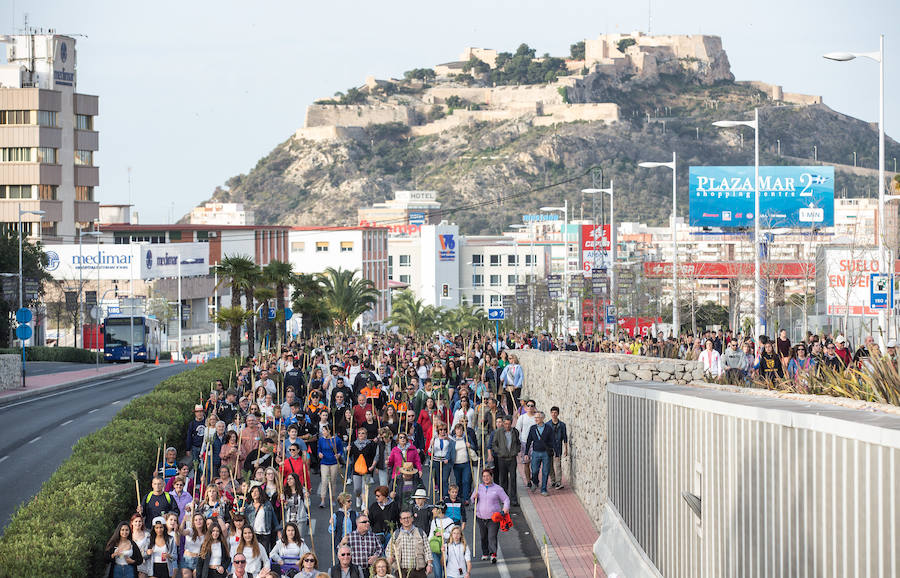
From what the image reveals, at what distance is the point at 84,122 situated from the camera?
109 metres

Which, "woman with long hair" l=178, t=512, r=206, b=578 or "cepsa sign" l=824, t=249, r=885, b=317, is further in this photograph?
"cepsa sign" l=824, t=249, r=885, b=317

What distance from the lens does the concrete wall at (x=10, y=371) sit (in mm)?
38812

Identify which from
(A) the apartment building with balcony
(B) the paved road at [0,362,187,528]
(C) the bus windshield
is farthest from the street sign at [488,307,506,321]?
(A) the apartment building with balcony

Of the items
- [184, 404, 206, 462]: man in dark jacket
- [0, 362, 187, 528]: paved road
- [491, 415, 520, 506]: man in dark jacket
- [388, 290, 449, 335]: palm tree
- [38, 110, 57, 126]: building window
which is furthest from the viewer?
[38, 110, 57, 126]: building window

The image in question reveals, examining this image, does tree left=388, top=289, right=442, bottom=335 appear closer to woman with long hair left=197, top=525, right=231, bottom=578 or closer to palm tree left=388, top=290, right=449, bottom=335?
palm tree left=388, top=290, right=449, bottom=335

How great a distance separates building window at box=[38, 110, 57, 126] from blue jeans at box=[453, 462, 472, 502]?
93028 millimetres

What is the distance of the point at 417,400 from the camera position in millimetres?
22109

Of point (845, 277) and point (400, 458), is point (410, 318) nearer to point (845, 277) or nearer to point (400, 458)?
point (845, 277)

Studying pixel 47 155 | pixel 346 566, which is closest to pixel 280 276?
pixel 346 566

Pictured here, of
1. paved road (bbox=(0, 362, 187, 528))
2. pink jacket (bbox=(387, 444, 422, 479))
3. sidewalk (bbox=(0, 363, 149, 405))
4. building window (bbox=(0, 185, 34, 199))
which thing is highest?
building window (bbox=(0, 185, 34, 199))

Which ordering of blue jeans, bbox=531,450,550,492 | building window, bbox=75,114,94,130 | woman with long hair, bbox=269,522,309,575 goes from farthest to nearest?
building window, bbox=75,114,94,130 < blue jeans, bbox=531,450,550,492 < woman with long hair, bbox=269,522,309,575

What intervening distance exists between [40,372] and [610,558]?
133 ft

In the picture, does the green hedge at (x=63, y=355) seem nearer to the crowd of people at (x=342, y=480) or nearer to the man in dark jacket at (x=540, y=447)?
the crowd of people at (x=342, y=480)

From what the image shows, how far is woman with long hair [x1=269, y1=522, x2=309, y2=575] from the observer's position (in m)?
12.9
